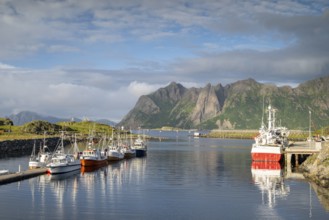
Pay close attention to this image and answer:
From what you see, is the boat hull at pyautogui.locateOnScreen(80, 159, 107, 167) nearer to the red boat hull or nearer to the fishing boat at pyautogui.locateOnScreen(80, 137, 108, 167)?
the fishing boat at pyautogui.locateOnScreen(80, 137, 108, 167)

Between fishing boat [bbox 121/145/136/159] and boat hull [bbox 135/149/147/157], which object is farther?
boat hull [bbox 135/149/147/157]

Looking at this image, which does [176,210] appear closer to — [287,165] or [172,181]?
[172,181]

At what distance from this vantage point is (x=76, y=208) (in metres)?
51.1

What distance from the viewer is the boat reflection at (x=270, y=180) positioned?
207 feet

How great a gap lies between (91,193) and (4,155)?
2734 inches

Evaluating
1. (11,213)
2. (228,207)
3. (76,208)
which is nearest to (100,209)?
(76,208)

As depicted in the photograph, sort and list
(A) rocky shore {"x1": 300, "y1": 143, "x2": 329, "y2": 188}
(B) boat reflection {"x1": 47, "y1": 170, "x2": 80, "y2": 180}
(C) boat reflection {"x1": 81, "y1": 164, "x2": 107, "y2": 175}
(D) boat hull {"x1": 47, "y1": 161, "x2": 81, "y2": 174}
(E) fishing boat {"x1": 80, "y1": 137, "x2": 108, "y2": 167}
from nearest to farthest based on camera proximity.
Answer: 1. (A) rocky shore {"x1": 300, "y1": 143, "x2": 329, "y2": 188}
2. (B) boat reflection {"x1": 47, "y1": 170, "x2": 80, "y2": 180}
3. (D) boat hull {"x1": 47, "y1": 161, "x2": 81, "y2": 174}
4. (C) boat reflection {"x1": 81, "y1": 164, "x2": 107, "y2": 175}
5. (E) fishing boat {"x1": 80, "y1": 137, "x2": 108, "y2": 167}

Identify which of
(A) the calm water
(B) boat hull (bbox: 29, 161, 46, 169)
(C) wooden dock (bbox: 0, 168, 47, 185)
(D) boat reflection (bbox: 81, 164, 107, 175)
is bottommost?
(A) the calm water

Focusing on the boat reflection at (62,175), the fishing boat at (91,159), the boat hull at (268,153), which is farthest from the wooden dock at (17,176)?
the boat hull at (268,153)

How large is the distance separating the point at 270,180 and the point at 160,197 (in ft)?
94.6

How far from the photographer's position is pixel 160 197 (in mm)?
59906

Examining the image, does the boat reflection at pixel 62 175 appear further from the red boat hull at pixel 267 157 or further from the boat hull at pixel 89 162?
the red boat hull at pixel 267 157

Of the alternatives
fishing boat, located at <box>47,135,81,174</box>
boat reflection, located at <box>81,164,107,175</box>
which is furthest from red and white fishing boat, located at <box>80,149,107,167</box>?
fishing boat, located at <box>47,135,81,174</box>

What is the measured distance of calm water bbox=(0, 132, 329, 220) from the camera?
49031 millimetres
